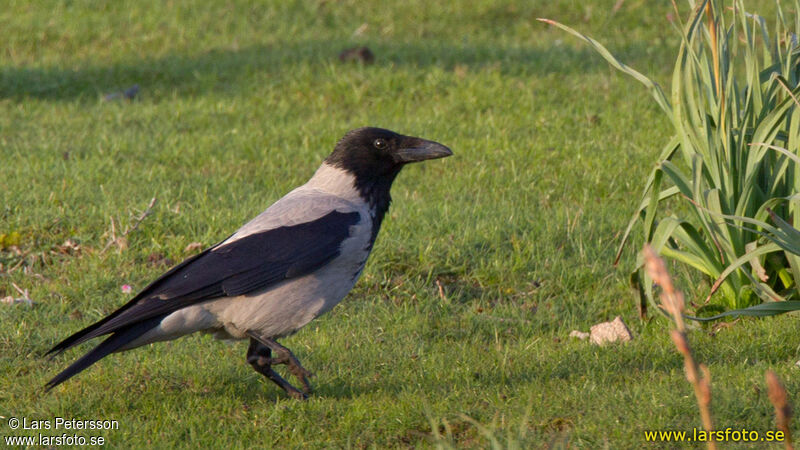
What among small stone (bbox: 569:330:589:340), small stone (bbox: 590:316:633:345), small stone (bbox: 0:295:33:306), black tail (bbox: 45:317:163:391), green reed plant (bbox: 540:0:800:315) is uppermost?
green reed plant (bbox: 540:0:800:315)

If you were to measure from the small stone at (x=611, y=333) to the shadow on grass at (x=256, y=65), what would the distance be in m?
Result: 4.59

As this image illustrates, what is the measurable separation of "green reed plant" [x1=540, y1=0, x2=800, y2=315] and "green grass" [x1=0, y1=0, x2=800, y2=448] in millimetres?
294

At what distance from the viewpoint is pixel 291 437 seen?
388 centimetres

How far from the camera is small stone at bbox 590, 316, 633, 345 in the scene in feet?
15.9

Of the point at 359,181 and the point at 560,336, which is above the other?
the point at 359,181

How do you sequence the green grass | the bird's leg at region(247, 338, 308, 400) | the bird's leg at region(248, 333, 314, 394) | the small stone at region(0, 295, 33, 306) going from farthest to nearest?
the small stone at region(0, 295, 33, 306), the bird's leg at region(247, 338, 308, 400), the bird's leg at region(248, 333, 314, 394), the green grass

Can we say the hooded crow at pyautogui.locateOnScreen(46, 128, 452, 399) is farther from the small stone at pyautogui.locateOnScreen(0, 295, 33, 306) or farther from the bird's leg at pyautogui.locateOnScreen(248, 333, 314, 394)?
the small stone at pyautogui.locateOnScreen(0, 295, 33, 306)

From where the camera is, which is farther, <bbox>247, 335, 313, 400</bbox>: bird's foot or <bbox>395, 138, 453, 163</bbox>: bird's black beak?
<bbox>395, 138, 453, 163</bbox>: bird's black beak

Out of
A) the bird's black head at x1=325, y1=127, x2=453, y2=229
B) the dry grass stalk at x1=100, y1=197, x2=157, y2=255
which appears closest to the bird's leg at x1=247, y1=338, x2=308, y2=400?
the bird's black head at x1=325, y1=127, x2=453, y2=229

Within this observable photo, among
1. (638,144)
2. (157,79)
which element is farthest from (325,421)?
(157,79)

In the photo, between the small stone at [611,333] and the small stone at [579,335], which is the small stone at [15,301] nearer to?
the small stone at [579,335]

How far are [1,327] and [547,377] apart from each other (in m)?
2.75

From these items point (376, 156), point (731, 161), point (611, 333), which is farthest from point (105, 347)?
point (731, 161)

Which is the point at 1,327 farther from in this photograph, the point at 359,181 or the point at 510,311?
the point at 510,311
